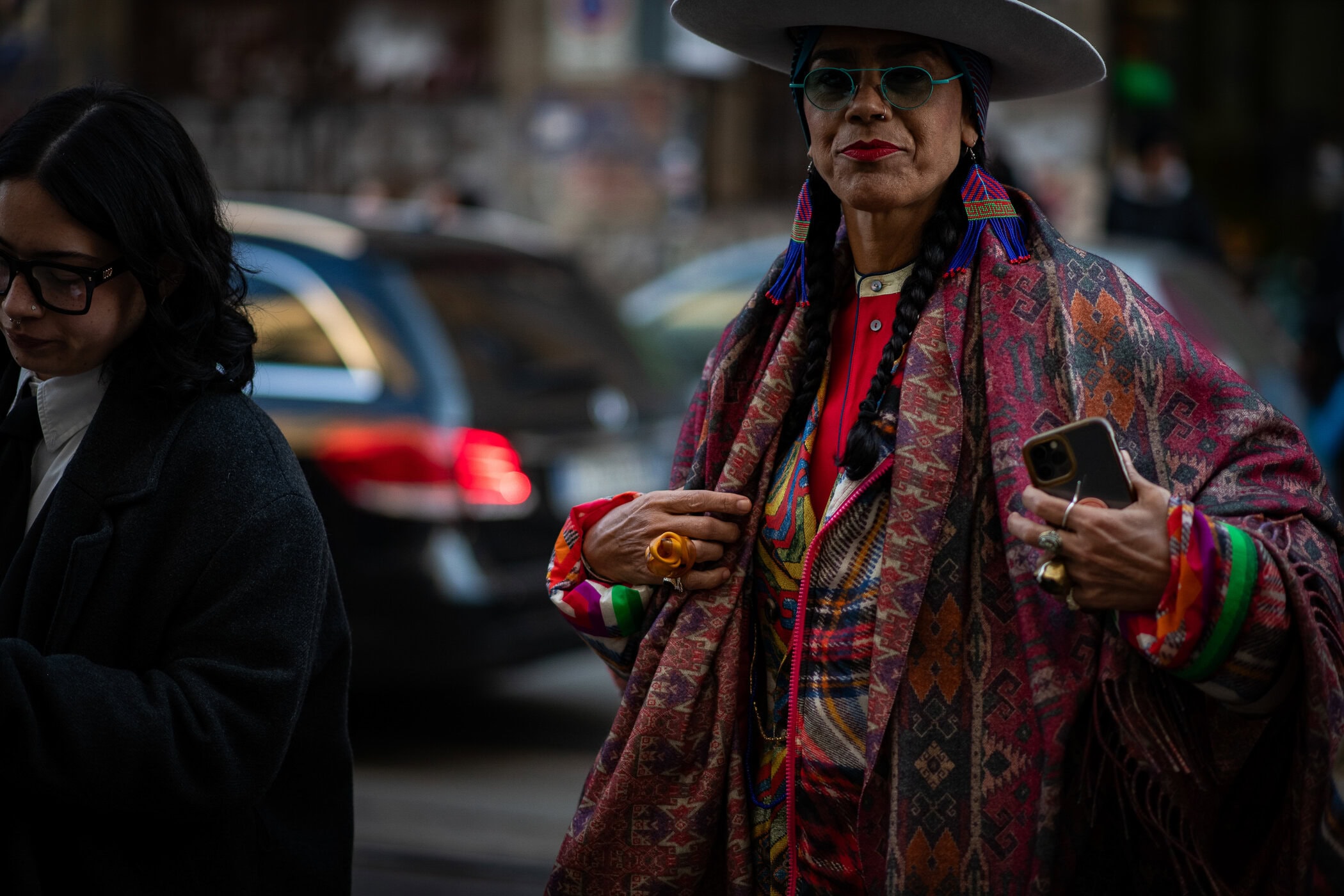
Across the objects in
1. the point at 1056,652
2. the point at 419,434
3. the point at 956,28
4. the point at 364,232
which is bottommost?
the point at 419,434

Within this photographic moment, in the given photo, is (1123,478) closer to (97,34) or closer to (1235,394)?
(1235,394)

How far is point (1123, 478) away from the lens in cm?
188

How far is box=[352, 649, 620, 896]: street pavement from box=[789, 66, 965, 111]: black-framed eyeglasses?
2771mm

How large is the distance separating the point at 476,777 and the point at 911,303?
3.66 meters

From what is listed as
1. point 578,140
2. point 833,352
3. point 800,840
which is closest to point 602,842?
point 800,840

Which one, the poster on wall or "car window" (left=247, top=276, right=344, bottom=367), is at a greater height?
the poster on wall

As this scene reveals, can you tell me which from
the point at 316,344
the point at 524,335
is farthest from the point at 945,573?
the point at 524,335

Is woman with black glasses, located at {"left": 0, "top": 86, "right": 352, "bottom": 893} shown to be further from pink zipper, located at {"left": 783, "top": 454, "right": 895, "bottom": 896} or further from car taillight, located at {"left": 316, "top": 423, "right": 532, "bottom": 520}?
car taillight, located at {"left": 316, "top": 423, "right": 532, "bottom": 520}

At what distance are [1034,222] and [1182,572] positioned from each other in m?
0.61

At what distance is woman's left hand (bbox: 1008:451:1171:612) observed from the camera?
6.15ft

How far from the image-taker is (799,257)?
2.43 meters

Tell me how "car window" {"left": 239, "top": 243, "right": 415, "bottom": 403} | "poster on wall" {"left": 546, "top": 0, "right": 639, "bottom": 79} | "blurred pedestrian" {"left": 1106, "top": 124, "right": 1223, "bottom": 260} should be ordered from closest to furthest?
"car window" {"left": 239, "top": 243, "right": 415, "bottom": 403}
"blurred pedestrian" {"left": 1106, "top": 124, "right": 1223, "bottom": 260}
"poster on wall" {"left": 546, "top": 0, "right": 639, "bottom": 79}

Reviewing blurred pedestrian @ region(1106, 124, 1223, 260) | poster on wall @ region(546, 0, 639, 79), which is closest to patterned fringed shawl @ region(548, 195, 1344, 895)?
blurred pedestrian @ region(1106, 124, 1223, 260)

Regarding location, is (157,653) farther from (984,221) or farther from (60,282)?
(984,221)
